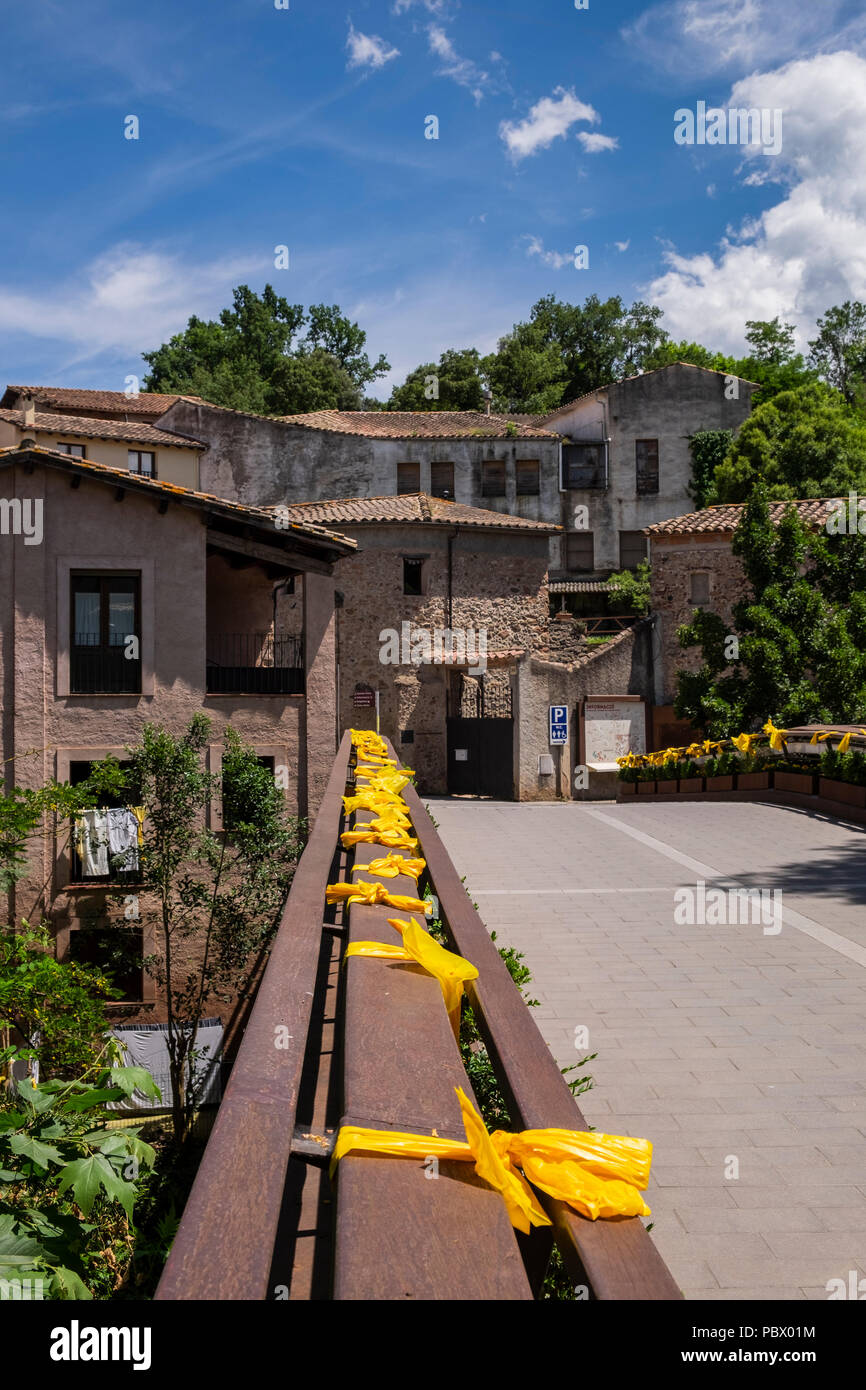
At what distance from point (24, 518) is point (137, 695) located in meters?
3.57

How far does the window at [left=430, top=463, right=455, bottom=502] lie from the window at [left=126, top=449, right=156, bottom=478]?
10.0 m

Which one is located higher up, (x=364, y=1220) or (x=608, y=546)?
(x=608, y=546)

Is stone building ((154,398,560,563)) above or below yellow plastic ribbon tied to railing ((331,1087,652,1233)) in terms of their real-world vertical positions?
above

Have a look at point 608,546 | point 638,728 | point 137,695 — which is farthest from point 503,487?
point 137,695

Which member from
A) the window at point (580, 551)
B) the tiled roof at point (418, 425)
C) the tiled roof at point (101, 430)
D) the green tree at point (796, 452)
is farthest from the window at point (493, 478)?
the tiled roof at point (101, 430)

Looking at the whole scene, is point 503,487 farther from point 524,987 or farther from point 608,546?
point 524,987

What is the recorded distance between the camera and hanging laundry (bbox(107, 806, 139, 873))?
18.0 m

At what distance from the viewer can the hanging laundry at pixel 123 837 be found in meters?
18.0

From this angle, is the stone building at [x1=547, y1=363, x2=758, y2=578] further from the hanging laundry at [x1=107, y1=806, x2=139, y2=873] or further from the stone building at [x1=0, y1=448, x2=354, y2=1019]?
the hanging laundry at [x1=107, y1=806, x2=139, y2=873]

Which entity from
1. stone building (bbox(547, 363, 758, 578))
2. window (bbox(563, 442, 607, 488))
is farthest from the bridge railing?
window (bbox(563, 442, 607, 488))

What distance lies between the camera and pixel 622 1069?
547 centimetres

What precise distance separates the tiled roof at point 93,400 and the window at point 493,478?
1418cm

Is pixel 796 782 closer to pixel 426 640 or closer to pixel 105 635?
pixel 105 635
